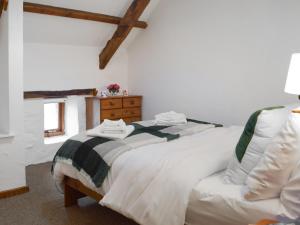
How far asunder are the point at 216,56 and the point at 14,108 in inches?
93.6

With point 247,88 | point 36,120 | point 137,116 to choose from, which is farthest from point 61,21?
point 247,88

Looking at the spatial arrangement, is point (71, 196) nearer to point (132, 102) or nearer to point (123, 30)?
point (132, 102)

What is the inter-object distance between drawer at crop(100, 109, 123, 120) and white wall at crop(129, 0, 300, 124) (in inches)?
19.8

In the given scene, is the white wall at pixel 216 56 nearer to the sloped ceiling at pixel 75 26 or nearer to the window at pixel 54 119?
the sloped ceiling at pixel 75 26

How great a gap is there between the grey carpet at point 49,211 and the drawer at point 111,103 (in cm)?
146

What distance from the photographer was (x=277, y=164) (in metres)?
1.49

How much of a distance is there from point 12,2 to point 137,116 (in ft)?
8.17

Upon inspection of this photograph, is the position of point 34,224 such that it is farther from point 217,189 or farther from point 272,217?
point 272,217

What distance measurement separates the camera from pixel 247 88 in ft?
11.6

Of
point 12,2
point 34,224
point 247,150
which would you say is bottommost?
point 34,224

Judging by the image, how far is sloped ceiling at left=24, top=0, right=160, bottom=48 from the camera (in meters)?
3.73

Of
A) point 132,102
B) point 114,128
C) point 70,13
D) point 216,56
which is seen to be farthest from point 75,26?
point 114,128

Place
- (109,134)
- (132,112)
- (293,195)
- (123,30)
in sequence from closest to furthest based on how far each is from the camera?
(293,195) < (109,134) < (123,30) < (132,112)

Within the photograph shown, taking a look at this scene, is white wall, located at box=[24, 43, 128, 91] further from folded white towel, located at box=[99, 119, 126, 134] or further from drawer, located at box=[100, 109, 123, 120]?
folded white towel, located at box=[99, 119, 126, 134]
